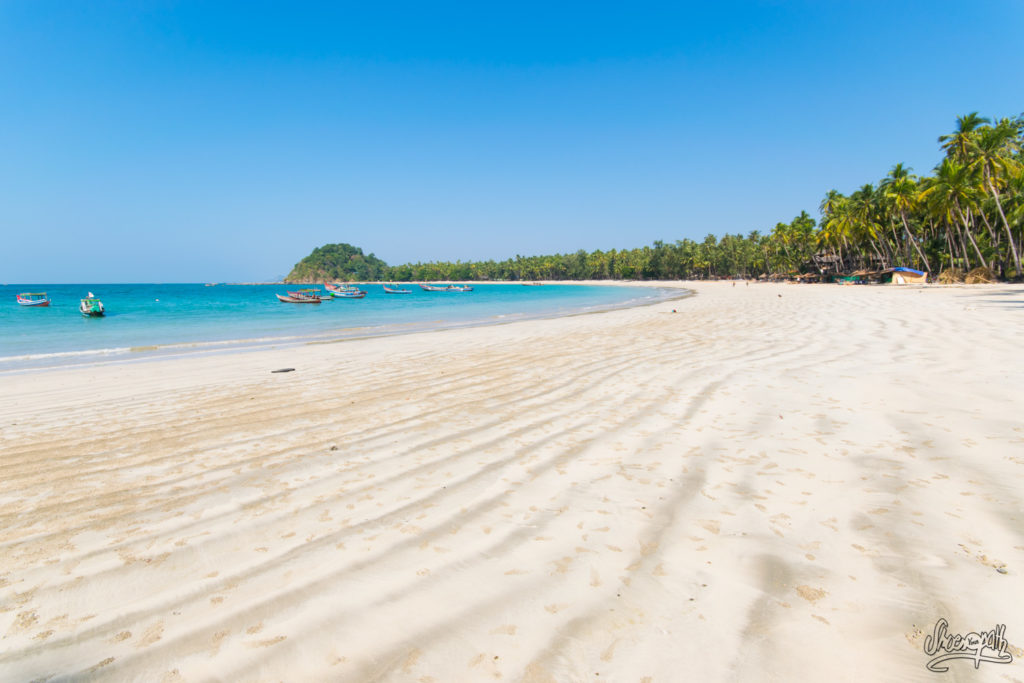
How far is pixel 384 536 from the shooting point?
2840 mm

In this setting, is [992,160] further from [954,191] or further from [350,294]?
[350,294]

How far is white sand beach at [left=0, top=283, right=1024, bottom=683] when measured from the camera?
6.14 ft

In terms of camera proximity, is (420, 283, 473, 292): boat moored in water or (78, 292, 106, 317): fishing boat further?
(420, 283, 473, 292): boat moored in water

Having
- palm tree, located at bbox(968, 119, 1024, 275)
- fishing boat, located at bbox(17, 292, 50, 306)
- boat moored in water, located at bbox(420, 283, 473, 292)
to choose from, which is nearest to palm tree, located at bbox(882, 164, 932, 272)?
palm tree, located at bbox(968, 119, 1024, 275)

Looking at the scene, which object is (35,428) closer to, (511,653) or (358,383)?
(358,383)

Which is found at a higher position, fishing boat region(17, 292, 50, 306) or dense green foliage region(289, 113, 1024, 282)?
dense green foliage region(289, 113, 1024, 282)

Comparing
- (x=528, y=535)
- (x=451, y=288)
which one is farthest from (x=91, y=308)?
(x=451, y=288)

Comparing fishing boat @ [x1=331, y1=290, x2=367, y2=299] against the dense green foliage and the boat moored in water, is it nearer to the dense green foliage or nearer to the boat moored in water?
the boat moored in water

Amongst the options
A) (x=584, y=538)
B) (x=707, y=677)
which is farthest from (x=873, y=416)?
(x=707, y=677)

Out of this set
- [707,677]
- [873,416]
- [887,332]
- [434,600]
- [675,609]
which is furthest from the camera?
[887,332]

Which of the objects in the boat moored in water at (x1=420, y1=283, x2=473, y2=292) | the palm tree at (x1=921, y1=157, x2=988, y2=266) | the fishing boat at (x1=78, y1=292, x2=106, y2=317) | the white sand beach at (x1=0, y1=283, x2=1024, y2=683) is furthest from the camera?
the boat moored in water at (x1=420, y1=283, x2=473, y2=292)

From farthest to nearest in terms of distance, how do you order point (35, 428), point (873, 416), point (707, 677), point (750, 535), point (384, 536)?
point (35, 428)
point (873, 416)
point (384, 536)
point (750, 535)
point (707, 677)

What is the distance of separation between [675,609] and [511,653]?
0.77 m

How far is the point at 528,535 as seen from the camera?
2.79 meters
